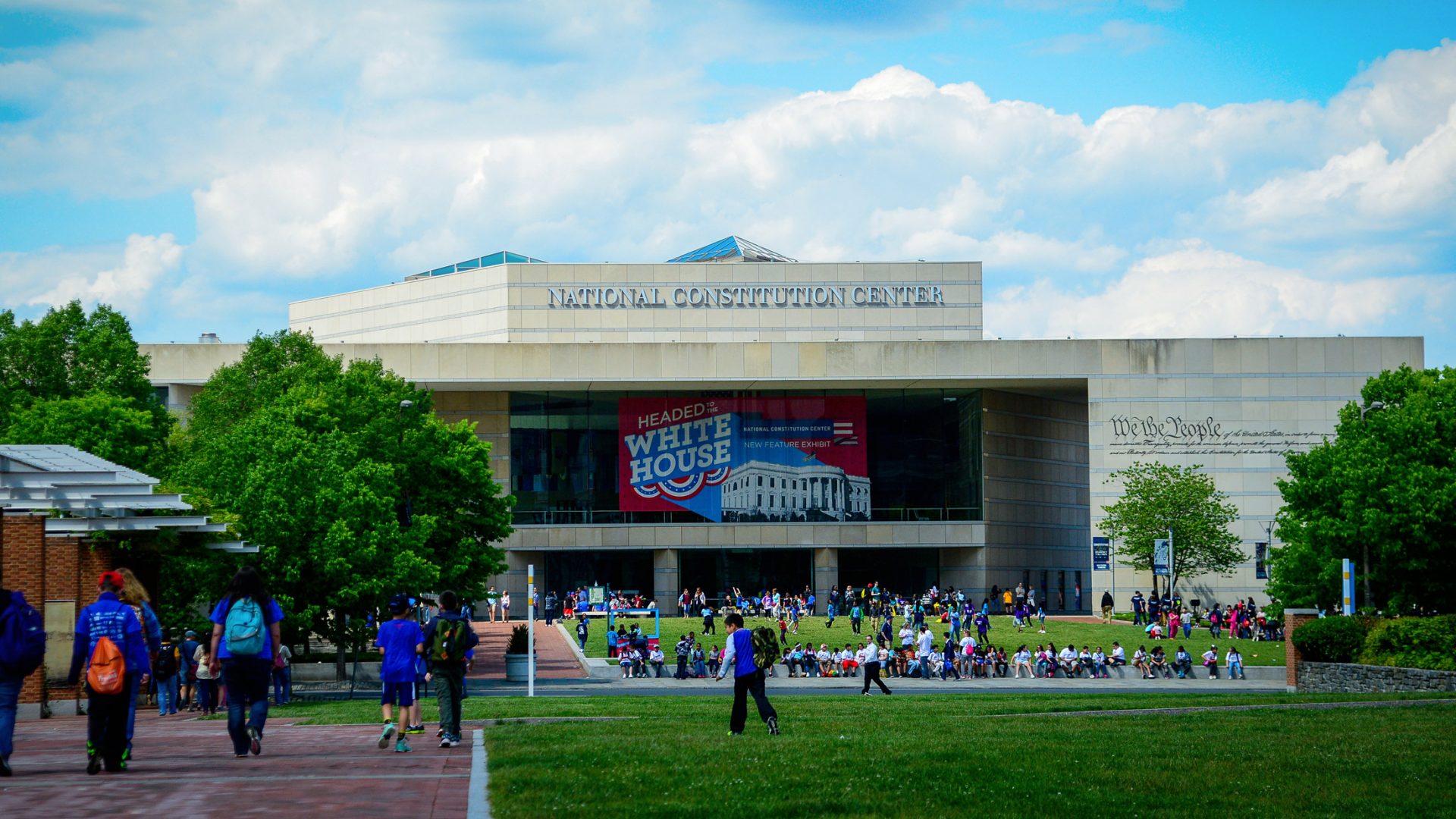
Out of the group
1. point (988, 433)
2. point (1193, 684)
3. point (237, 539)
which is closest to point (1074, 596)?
point (988, 433)

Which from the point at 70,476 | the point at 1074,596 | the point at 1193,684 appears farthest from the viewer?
the point at 1074,596

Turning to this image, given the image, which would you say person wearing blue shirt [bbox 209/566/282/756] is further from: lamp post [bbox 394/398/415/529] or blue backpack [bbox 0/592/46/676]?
lamp post [bbox 394/398/415/529]

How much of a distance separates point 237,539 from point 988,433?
53.2 meters

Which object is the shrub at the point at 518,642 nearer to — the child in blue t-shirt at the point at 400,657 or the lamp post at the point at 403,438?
the lamp post at the point at 403,438

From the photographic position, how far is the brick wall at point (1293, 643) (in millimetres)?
35719

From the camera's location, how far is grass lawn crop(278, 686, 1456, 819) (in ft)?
37.1

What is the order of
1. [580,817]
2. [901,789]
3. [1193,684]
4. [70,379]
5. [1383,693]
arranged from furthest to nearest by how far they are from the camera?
1. [70,379]
2. [1193,684]
3. [1383,693]
4. [901,789]
5. [580,817]

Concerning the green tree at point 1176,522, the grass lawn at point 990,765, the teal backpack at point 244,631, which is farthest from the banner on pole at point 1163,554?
the teal backpack at point 244,631

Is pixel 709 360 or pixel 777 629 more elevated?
pixel 709 360

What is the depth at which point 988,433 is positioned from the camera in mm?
77500

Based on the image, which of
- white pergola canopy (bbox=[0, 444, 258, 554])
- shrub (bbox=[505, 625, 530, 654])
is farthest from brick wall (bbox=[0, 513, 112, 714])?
shrub (bbox=[505, 625, 530, 654])

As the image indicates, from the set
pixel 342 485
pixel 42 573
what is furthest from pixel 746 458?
pixel 42 573

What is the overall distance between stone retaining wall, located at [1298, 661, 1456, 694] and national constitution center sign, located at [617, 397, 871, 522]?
42.3 metres

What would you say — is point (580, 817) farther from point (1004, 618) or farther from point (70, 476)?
point (1004, 618)
